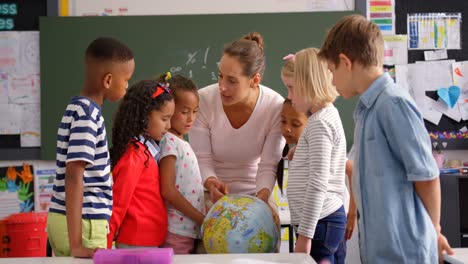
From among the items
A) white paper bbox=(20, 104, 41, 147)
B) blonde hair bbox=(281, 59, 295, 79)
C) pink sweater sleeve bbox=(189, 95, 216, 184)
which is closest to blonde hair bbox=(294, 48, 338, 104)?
blonde hair bbox=(281, 59, 295, 79)

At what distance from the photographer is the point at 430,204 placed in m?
1.59

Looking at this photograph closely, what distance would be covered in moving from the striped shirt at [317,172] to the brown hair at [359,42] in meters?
0.37

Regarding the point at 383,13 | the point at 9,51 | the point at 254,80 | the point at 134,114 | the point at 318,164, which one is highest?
the point at 383,13

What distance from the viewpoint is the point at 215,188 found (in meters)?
2.35

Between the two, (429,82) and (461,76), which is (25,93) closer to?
(429,82)

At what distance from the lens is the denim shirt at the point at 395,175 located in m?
1.56

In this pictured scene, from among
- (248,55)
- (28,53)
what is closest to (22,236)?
(28,53)

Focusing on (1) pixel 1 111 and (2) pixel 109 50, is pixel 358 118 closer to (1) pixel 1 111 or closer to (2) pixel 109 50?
(2) pixel 109 50

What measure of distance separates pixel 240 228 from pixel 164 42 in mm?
2712

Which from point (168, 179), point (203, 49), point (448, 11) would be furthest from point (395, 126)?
point (448, 11)

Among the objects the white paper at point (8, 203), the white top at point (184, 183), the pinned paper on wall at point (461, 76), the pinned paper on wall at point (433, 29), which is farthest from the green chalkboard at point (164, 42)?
the white top at point (184, 183)

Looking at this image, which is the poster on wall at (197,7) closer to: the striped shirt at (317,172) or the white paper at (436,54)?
the white paper at (436,54)

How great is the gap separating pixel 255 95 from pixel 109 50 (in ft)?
2.62

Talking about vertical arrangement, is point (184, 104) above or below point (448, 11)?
below
